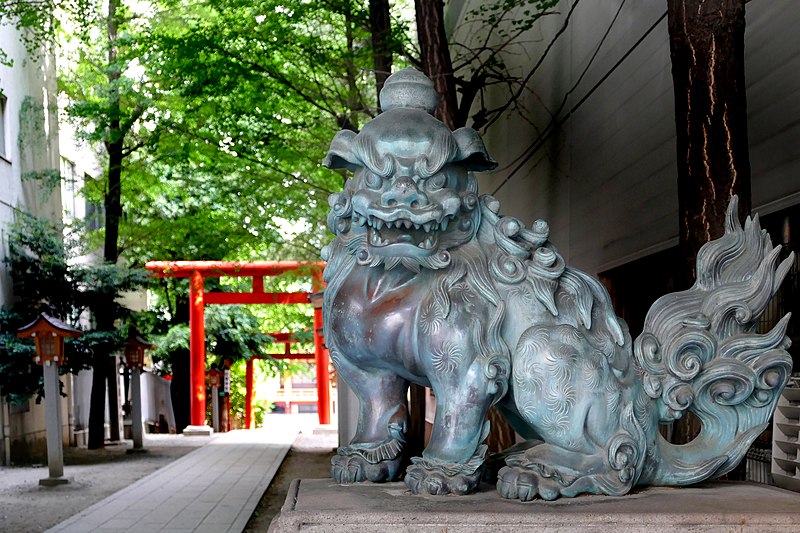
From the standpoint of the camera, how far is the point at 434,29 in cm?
754

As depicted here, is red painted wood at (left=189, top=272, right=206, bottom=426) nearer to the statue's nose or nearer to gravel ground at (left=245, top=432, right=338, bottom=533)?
gravel ground at (left=245, top=432, right=338, bottom=533)

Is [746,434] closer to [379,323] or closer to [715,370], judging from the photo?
[715,370]

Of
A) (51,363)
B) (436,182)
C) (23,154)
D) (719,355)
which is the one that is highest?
(23,154)

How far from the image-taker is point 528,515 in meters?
2.02

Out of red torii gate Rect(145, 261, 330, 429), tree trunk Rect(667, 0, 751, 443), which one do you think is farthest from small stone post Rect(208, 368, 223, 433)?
tree trunk Rect(667, 0, 751, 443)

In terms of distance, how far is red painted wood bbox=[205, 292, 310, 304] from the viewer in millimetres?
19281

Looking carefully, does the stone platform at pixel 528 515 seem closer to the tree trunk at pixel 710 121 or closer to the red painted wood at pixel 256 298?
the tree trunk at pixel 710 121

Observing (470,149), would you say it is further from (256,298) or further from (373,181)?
(256,298)

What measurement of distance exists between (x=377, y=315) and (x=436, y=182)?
375 millimetres

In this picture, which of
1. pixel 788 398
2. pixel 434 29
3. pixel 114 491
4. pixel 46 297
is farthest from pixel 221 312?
pixel 788 398

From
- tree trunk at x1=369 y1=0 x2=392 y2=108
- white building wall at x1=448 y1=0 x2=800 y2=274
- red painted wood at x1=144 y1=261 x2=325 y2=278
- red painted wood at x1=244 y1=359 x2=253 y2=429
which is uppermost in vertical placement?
tree trunk at x1=369 y1=0 x2=392 y2=108

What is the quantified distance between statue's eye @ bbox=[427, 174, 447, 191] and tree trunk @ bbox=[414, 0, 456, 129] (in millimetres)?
5217

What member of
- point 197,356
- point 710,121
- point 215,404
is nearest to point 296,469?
point 197,356

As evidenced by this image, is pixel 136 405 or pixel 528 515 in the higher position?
pixel 528 515
